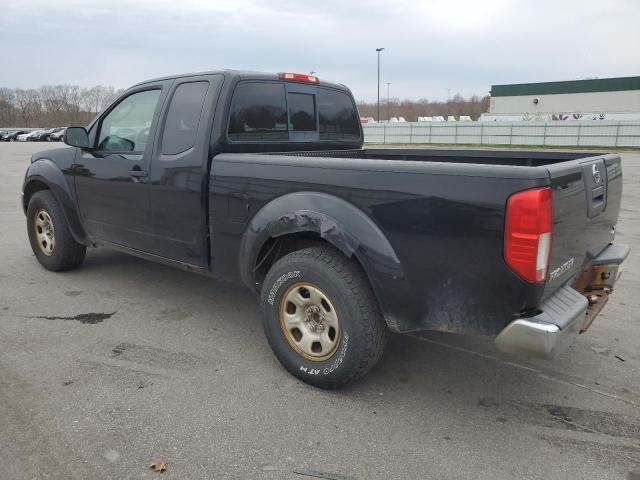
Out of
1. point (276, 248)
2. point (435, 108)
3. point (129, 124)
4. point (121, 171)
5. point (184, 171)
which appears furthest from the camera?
point (435, 108)

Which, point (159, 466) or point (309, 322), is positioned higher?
point (309, 322)

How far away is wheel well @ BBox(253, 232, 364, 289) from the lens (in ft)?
10.7

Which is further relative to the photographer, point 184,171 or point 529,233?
point 184,171

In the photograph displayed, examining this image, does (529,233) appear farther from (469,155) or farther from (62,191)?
(62,191)

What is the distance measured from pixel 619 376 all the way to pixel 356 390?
1707 mm

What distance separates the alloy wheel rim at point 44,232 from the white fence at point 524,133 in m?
35.1

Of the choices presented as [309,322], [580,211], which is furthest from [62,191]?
[580,211]

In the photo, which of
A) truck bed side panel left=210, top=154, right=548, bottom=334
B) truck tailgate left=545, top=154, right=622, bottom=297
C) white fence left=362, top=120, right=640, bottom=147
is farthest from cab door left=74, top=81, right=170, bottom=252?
white fence left=362, top=120, right=640, bottom=147

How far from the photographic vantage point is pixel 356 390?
10.4 ft

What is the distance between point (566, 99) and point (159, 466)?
69.4 m

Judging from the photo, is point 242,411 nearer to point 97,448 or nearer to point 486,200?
point 97,448

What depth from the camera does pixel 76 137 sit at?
448 centimetres

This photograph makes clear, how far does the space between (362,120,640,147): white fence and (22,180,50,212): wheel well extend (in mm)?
35036

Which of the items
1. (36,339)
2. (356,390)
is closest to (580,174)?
(356,390)
